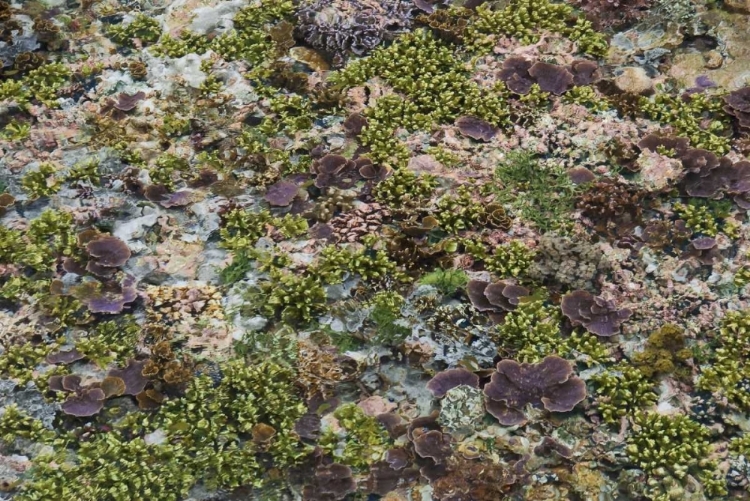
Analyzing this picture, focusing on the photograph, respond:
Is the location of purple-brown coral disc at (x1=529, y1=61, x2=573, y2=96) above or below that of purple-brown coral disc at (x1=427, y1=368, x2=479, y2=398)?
above

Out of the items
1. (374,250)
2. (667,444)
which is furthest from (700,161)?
(374,250)

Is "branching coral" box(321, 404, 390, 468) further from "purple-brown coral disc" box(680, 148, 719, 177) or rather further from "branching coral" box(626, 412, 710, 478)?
"purple-brown coral disc" box(680, 148, 719, 177)

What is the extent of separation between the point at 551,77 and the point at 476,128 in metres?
1.59

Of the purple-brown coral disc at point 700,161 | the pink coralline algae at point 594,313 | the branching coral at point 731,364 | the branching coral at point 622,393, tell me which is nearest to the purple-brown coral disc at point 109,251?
the pink coralline algae at point 594,313

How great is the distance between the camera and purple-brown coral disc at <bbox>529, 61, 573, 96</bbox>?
11445 millimetres

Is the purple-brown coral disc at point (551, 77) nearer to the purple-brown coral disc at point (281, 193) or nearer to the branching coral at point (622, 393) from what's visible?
the purple-brown coral disc at point (281, 193)

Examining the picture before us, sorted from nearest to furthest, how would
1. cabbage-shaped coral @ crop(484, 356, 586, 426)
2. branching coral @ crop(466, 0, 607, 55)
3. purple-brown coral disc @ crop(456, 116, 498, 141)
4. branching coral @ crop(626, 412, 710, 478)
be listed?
branching coral @ crop(626, 412, 710, 478) → cabbage-shaped coral @ crop(484, 356, 586, 426) → purple-brown coral disc @ crop(456, 116, 498, 141) → branching coral @ crop(466, 0, 607, 55)

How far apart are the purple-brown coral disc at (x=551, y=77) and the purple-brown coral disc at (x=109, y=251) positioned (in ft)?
21.8

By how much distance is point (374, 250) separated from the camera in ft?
32.0

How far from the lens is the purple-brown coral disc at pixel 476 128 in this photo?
432 inches

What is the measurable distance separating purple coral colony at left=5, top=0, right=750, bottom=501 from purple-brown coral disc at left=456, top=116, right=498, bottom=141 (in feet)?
0.17

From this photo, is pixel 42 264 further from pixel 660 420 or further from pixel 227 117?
pixel 660 420

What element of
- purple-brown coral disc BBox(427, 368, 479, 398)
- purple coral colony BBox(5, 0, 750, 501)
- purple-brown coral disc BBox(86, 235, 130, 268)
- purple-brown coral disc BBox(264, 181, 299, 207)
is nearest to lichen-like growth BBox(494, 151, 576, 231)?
purple coral colony BBox(5, 0, 750, 501)

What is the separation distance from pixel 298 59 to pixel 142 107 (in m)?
2.64
